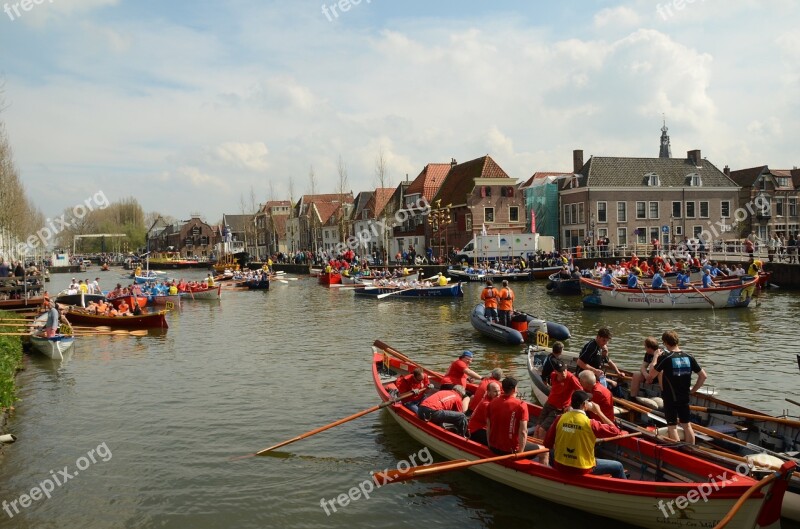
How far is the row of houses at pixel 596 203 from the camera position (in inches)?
2276

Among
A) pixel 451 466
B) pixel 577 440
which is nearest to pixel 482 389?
pixel 451 466

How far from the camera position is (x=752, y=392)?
50.4 feet

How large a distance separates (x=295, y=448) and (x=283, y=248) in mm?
103238

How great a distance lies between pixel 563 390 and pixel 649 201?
172ft

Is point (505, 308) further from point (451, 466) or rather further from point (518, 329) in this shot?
point (451, 466)

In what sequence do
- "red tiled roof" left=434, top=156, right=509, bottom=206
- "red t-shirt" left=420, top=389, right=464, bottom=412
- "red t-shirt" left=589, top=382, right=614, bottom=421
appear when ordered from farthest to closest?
"red tiled roof" left=434, top=156, right=509, bottom=206, "red t-shirt" left=420, top=389, right=464, bottom=412, "red t-shirt" left=589, top=382, right=614, bottom=421

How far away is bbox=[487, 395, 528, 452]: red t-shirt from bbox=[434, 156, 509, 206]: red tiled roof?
5215cm

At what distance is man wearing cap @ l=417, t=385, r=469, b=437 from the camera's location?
36.3ft

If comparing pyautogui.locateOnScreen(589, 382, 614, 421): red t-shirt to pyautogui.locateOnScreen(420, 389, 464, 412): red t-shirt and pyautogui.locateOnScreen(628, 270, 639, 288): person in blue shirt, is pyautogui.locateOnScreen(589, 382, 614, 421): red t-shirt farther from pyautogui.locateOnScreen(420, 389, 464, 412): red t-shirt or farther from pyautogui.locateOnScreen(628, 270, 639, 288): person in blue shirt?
pyautogui.locateOnScreen(628, 270, 639, 288): person in blue shirt

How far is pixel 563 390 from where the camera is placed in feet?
34.0

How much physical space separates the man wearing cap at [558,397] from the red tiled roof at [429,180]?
59.3 m

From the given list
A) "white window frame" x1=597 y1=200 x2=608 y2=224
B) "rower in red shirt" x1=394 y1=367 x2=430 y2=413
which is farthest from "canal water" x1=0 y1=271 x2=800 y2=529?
"white window frame" x1=597 y1=200 x2=608 y2=224

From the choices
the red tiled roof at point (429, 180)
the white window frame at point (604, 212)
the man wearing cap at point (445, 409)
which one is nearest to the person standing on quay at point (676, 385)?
the man wearing cap at point (445, 409)

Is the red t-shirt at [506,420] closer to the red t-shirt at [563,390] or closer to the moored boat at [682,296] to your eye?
the red t-shirt at [563,390]
